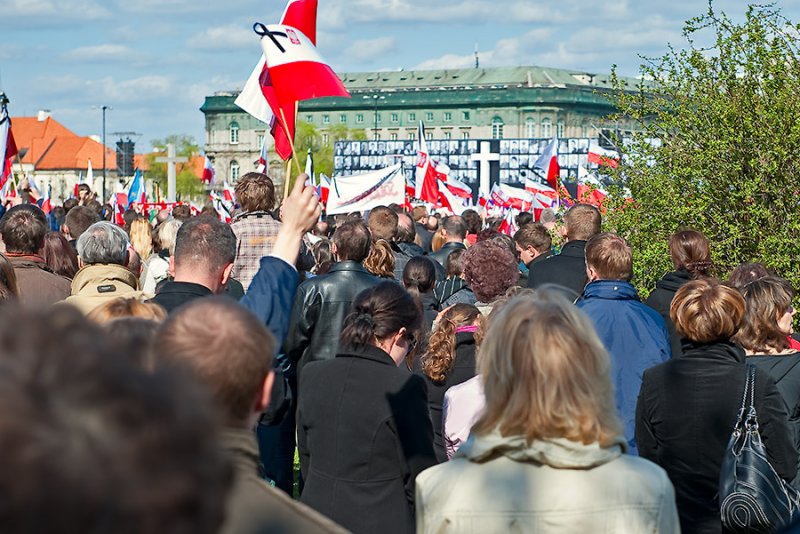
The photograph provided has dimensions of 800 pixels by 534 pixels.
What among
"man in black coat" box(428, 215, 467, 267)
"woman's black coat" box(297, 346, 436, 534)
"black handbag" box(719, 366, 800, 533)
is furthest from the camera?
"man in black coat" box(428, 215, 467, 267)

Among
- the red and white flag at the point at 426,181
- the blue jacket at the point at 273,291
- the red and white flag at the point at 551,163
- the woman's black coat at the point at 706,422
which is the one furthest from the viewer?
the red and white flag at the point at 551,163

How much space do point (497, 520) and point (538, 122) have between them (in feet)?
441

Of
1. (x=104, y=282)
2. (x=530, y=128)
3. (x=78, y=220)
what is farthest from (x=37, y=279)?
(x=530, y=128)

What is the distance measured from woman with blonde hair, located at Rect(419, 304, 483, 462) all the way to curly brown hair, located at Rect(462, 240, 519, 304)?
1.04m

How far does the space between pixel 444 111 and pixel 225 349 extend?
139 metres

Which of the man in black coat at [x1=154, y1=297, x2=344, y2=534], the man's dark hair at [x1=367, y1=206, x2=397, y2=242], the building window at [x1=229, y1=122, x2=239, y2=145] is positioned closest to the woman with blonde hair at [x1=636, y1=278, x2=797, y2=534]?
the man in black coat at [x1=154, y1=297, x2=344, y2=534]

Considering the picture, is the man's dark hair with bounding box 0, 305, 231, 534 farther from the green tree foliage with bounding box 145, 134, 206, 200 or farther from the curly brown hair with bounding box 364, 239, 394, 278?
the green tree foliage with bounding box 145, 134, 206, 200

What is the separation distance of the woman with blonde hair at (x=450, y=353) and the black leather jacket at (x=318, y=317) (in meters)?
1.08

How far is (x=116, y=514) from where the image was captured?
1027mm

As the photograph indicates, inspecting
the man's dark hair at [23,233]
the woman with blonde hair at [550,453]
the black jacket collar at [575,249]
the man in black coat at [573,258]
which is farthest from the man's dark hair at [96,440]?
the black jacket collar at [575,249]

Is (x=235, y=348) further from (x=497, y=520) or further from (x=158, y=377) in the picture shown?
(x=158, y=377)

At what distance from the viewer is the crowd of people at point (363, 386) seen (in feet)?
3.41

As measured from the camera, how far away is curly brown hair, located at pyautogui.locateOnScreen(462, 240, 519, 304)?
6.79m

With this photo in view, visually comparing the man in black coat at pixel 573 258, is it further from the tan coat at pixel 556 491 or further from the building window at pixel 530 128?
the building window at pixel 530 128
